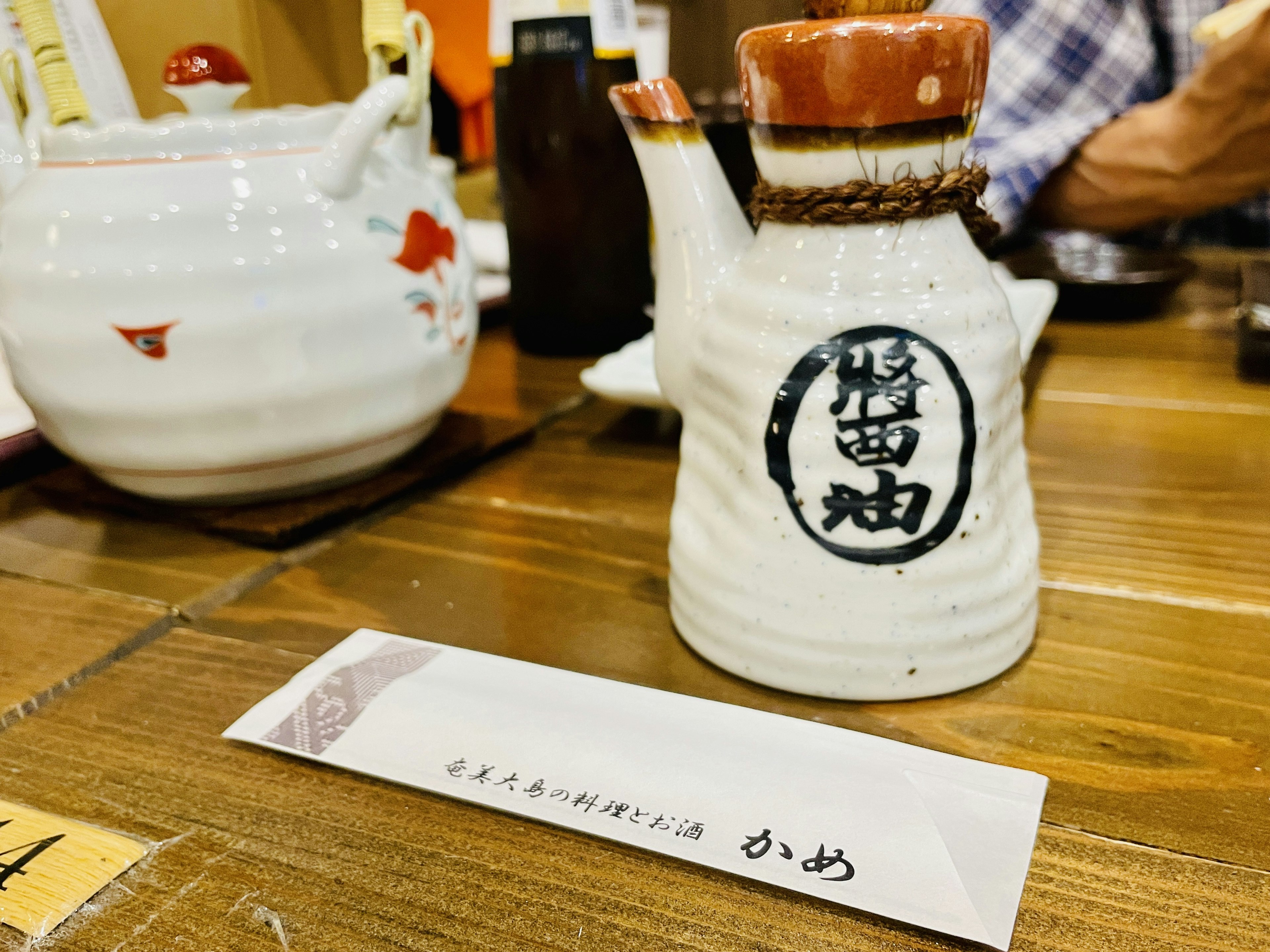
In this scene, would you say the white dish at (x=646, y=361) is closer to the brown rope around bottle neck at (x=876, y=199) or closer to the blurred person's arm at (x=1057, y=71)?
the brown rope around bottle neck at (x=876, y=199)

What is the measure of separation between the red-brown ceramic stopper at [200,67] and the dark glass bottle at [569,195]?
349mm

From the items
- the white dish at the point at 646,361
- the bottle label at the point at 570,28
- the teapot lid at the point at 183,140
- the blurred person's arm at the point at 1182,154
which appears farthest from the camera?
the blurred person's arm at the point at 1182,154

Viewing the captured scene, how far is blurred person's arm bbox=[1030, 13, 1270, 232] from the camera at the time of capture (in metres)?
1.07

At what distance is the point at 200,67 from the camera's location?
544 millimetres

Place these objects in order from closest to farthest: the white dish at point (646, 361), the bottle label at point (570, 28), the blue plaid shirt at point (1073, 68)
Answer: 1. the white dish at point (646, 361)
2. the bottle label at point (570, 28)
3. the blue plaid shirt at point (1073, 68)

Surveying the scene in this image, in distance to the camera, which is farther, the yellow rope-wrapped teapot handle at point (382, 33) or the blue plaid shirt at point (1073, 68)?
the blue plaid shirt at point (1073, 68)

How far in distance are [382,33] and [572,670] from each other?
0.40 meters

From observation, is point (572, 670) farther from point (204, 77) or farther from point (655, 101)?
point (204, 77)

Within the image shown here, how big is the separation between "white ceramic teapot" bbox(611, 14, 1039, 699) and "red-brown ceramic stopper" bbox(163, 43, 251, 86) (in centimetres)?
31

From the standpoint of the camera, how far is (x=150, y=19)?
0.79 metres

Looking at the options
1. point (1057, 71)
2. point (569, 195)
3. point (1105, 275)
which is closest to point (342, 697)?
point (569, 195)

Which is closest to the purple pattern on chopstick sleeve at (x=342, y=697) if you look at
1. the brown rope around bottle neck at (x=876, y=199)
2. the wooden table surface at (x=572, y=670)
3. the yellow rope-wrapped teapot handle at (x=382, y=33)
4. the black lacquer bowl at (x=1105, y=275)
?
the wooden table surface at (x=572, y=670)

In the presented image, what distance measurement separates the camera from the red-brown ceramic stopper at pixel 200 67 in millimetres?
545

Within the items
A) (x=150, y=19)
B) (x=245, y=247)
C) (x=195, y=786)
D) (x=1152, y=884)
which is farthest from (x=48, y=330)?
(x=1152, y=884)
